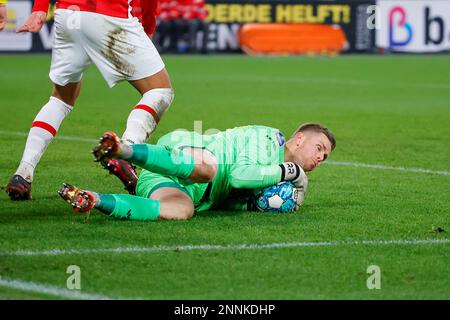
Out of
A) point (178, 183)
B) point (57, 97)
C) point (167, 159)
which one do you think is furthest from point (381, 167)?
point (167, 159)

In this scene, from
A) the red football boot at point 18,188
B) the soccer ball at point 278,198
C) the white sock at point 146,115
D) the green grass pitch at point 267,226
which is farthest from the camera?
the red football boot at point 18,188

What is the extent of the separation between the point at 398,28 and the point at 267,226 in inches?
828

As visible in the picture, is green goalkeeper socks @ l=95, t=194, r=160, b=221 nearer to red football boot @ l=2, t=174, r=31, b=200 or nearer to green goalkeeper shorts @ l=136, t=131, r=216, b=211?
green goalkeeper shorts @ l=136, t=131, r=216, b=211

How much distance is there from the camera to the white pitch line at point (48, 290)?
168 inches

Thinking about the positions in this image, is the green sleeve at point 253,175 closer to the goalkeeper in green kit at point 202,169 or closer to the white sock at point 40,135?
the goalkeeper in green kit at point 202,169

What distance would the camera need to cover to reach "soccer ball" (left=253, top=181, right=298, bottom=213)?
20.4 ft

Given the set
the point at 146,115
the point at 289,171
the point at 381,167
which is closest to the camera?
the point at 289,171

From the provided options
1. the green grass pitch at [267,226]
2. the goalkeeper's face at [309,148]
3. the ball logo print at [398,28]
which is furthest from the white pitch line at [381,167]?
the ball logo print at [398,28]

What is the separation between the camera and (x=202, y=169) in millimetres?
5828

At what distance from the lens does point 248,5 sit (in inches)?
1011

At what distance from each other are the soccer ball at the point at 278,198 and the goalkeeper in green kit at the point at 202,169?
5cm

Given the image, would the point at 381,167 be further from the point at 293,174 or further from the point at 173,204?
the point at 173,204

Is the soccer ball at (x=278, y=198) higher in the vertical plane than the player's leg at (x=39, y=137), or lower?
lower
